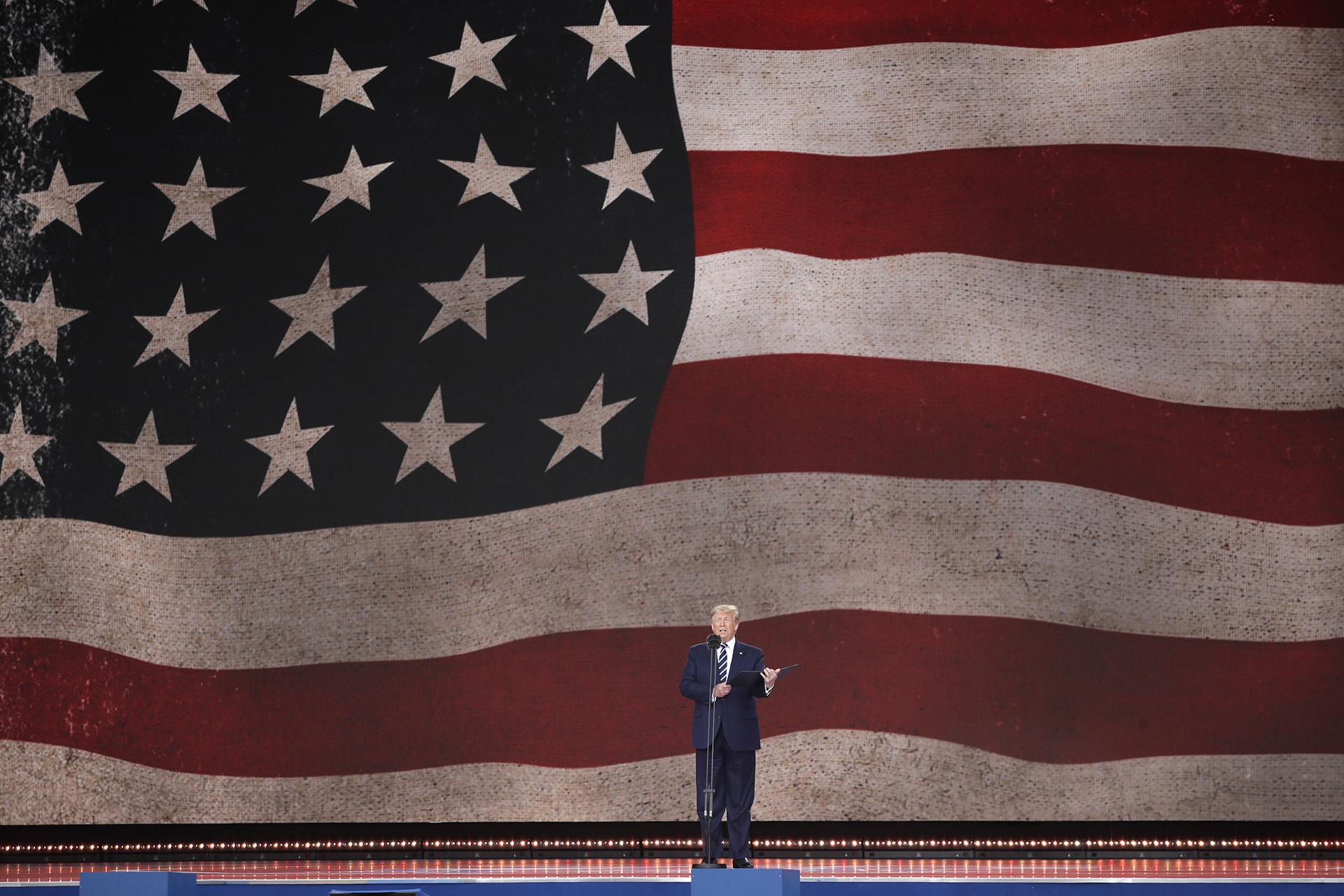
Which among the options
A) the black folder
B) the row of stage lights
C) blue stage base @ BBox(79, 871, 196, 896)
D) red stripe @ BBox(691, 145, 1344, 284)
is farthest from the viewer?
red stripe @ BBox(691, 145, 1344, 284)

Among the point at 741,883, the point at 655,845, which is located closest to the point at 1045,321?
the point at 655,845

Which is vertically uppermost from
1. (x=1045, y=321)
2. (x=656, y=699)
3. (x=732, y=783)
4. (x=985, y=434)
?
(x=1045, y=321)

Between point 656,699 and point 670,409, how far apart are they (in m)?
1.49

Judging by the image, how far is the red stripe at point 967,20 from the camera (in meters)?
6.76

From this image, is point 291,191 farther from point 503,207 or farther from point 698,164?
point 698,164

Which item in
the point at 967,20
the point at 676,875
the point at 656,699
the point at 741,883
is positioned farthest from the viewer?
the point at 967,20

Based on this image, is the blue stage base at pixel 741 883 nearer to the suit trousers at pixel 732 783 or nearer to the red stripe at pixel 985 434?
the suit trousers at pixel 732 783

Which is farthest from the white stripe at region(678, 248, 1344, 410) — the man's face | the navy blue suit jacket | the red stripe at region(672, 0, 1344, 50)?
the navy blue suit jacket

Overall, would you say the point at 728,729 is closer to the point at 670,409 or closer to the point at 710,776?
the point at 710,776

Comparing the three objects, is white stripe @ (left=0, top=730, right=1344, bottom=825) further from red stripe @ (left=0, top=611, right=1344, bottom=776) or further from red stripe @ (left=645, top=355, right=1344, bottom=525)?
red stripe @ (left=645, top=355, right=1344, bottom=525)

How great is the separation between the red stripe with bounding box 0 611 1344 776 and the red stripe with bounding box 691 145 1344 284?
1.92 meters

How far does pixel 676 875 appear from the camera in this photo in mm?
5918

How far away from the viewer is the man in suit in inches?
191

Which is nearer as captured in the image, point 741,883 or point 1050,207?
point 741,883
